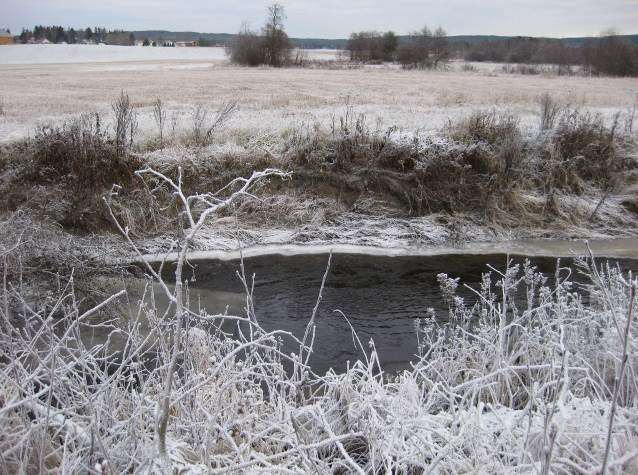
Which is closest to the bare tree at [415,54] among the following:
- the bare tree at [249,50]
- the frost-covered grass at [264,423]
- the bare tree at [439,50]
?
the bare tree at [439,50]

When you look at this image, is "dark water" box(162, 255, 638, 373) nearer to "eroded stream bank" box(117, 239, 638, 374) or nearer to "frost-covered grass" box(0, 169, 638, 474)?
"eroded stream bank" box(117, 239, 638, 374)

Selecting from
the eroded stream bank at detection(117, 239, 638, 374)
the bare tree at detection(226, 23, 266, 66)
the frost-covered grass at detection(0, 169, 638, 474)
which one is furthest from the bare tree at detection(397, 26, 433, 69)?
the frost-covered grass at detection(0, 169, 638, 474)

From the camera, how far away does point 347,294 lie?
8562 millimetres

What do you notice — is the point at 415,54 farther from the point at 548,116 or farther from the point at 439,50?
the point at 548,116

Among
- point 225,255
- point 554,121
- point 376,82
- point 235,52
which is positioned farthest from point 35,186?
point 235,52

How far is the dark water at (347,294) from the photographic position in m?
6.83

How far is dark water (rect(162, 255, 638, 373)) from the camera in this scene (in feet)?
22.4

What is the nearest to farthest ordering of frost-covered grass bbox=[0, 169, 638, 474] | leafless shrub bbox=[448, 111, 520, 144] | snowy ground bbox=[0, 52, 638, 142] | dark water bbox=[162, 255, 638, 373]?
frost-covered grass bbox=[0, 169, 638, 474]
dark water bbox=[162, 255, 638, 373]
leafless shrub bbox=[448, 111, 520, 144]
snowy ground bbox=[0, 52, 638, 142]

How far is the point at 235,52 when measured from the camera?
1722 inches

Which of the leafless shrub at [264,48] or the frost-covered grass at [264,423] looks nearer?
the frost-covered grass at [264,423]

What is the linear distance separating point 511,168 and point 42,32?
63.6m

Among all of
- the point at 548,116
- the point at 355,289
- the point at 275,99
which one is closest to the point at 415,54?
the point at 275,99

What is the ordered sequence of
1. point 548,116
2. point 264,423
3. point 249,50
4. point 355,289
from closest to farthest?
→ 1. point 264,423
2. point 355,289
3. point 548,116
4. point 249,50

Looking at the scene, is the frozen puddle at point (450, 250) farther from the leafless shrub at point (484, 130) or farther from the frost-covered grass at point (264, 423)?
the frost-covered grass at point (264, 423)
